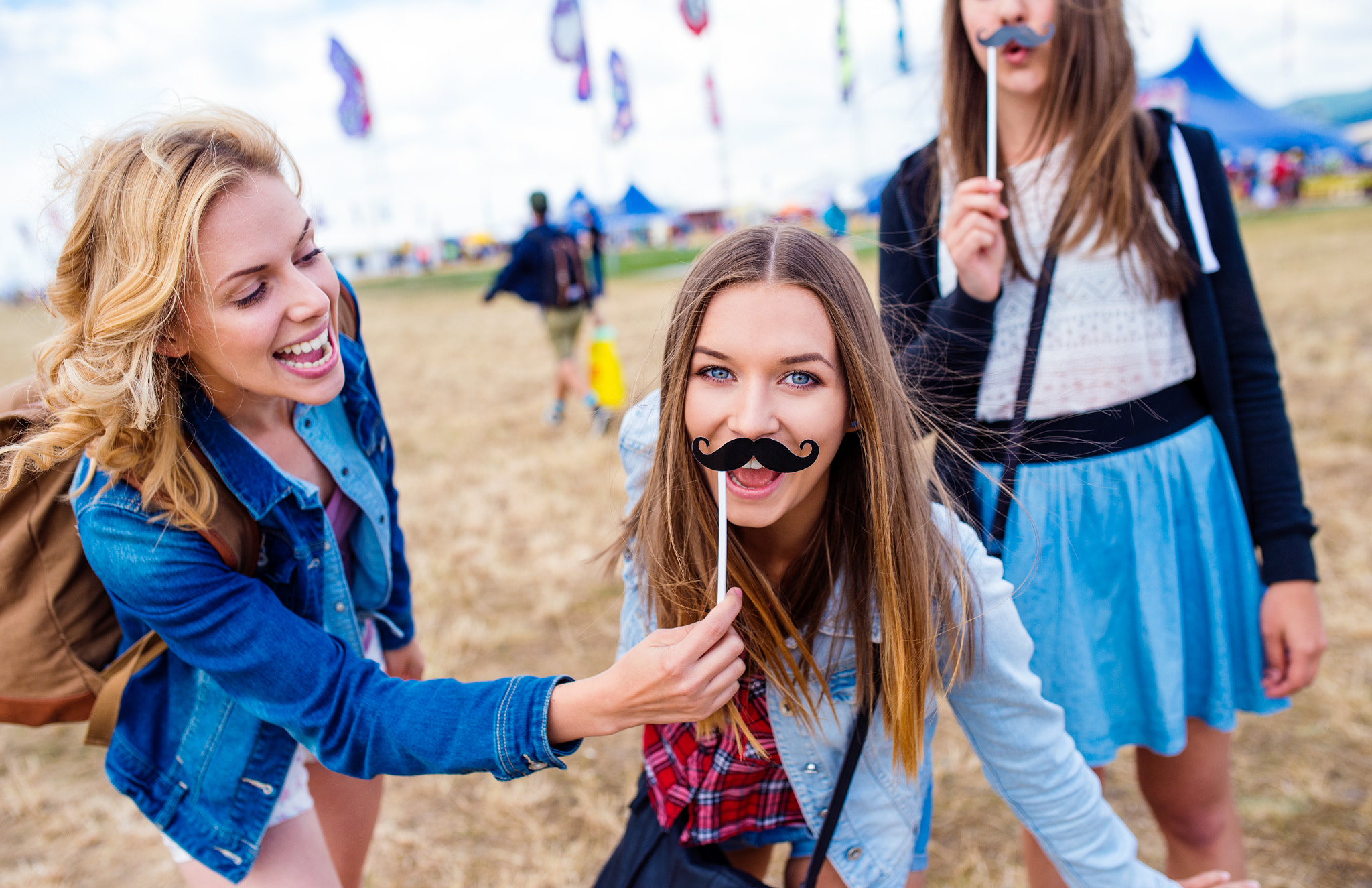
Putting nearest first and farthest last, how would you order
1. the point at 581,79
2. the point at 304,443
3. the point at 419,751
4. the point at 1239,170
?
1. the point at 419,751
2. the point at 304,443
3. the point at 581,79
4. the point at 1239,170

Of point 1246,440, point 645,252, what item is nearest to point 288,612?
point 1246,440

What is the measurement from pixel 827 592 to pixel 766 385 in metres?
0.42

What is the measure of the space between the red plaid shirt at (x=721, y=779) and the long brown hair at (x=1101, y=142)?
0.97 metres

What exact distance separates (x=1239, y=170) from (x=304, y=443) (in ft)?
123

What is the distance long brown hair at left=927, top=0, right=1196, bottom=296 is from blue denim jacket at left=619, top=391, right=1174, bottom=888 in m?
0.61

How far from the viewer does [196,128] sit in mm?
1351

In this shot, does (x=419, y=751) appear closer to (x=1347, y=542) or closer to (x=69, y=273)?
(x=69, y=273)

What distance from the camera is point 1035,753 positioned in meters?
1.43

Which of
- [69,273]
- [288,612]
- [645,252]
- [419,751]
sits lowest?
[645,252]

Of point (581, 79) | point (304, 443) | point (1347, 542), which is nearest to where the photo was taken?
point (304, 443)

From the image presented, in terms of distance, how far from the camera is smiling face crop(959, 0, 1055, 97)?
1.60 metres

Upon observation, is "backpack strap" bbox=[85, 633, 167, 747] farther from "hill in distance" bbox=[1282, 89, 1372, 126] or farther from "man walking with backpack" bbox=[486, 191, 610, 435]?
"hill in distance" bbox=[1282, 89, 1372, 126]

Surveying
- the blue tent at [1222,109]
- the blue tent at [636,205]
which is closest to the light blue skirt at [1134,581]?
the blue tent at [1222,109]

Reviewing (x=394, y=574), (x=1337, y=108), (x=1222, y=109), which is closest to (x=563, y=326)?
(x=394, y=574)
